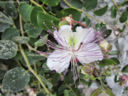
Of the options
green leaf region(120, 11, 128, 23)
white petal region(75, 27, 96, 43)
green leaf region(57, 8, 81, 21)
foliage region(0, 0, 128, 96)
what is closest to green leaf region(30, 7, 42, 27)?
foliage region(0, 0, 128, 96)

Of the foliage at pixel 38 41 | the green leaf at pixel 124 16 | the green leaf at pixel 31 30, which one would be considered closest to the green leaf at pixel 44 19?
the foliage at pixel 38 41

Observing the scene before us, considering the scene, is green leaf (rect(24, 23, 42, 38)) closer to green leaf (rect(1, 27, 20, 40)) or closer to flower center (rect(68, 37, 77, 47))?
green leaf (rect(1, 27, 20, 40))

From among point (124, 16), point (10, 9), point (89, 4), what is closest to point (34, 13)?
point (10, 9)

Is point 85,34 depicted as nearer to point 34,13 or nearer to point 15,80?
point 34,13

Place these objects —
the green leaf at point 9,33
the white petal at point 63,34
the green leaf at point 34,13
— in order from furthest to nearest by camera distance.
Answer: the green leaf at point 9,33, the green leaf at point 34,13, the white petal at point 63,34

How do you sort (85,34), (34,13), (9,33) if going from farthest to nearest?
(9,33), (34,13), (85,34)

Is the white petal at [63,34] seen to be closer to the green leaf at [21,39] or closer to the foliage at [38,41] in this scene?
the foliage at [38,41]

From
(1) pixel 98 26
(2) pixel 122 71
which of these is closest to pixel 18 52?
(1) pixel 98 26

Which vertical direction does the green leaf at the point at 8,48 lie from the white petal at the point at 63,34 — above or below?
below
